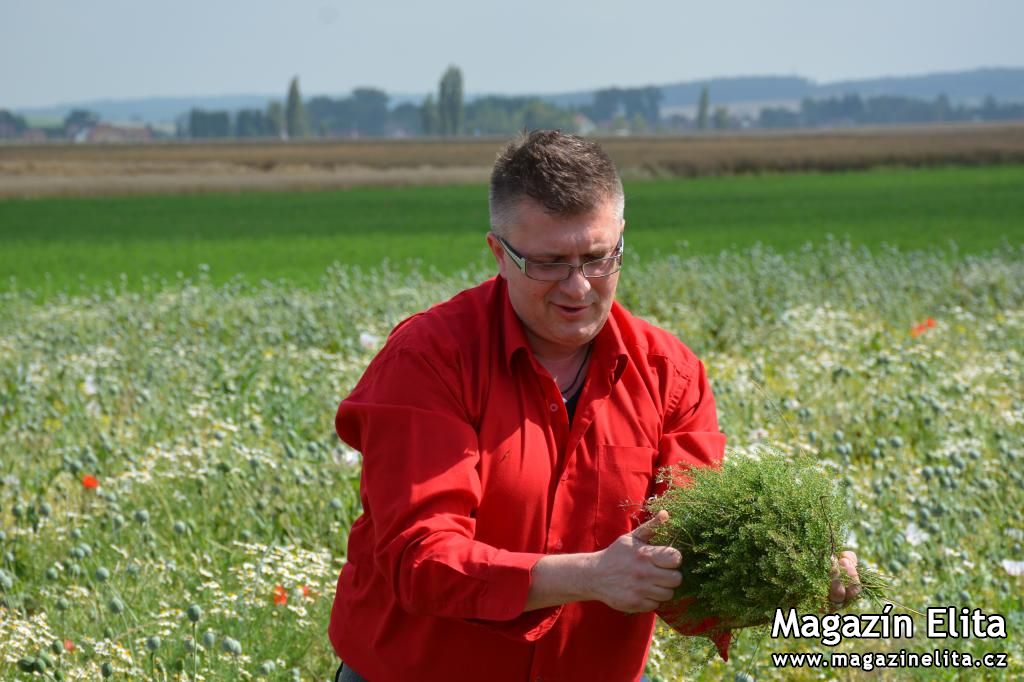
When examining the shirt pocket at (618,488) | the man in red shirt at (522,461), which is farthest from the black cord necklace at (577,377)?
the shirt pocket at (618,488)

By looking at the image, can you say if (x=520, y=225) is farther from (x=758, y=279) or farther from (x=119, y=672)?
(x=758, y=279)

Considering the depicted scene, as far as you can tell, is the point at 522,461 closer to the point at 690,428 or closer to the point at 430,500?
the point at 430,500

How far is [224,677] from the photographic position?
11.3ft

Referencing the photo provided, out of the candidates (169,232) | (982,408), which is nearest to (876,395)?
(982,408)

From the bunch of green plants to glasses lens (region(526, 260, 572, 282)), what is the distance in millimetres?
519

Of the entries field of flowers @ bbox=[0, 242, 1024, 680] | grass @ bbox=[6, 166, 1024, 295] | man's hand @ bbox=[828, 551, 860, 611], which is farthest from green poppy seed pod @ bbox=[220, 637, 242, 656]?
grass @ bbox=[6, 166, 1024, 295]

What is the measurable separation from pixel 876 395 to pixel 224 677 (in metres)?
4.31

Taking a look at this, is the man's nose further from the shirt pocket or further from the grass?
the grass

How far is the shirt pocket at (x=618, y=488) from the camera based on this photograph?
2.94 metres

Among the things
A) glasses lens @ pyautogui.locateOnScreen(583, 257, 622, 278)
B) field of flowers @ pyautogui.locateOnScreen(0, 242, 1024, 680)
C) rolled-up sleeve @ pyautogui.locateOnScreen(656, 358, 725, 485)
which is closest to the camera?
glasses lens @ pyautogui.locateOnScreen(583, 257, 622, 278)

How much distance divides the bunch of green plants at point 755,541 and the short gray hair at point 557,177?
0.64m

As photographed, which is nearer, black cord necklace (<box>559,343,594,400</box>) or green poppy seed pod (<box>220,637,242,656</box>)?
black cord necklace (<box>559,343,594,400</box>)

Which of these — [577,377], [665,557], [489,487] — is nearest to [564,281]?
[577,377]

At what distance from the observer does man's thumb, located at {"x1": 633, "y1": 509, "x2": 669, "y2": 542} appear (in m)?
2.74
